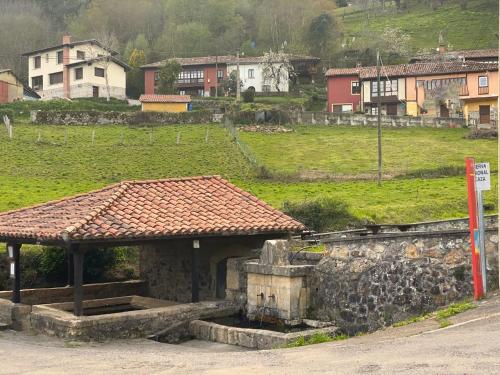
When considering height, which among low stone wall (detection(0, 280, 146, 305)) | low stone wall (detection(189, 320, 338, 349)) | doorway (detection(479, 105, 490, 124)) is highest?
doorway (detection(479, 105, 490, 124))

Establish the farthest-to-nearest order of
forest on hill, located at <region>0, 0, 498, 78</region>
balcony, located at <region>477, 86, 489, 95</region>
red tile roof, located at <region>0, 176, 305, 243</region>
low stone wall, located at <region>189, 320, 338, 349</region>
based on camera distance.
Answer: forest on hill, located at <region>0, 0, 498, 78</region> → balcony, located at <region>477, 86, 489, 95</region> → red tile roof, located at <region>0, 176, 305, 243</region> → low stone wall, located at <region>189, 320, 338, 349</region>

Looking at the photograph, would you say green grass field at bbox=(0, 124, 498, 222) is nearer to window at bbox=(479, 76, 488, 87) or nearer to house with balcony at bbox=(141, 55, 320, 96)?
window at bbox=(479, 76, 488, 87)

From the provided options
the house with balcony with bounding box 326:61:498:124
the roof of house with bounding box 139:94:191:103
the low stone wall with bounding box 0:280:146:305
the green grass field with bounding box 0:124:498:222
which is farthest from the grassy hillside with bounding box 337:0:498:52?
the low stone wall with bounding box 0:280:146:305

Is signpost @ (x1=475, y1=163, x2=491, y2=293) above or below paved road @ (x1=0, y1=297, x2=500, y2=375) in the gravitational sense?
above

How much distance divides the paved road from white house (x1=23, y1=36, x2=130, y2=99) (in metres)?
57.0

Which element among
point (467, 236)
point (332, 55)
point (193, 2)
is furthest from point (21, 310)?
point (193, 2)

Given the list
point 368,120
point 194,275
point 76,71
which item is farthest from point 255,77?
point 194,275

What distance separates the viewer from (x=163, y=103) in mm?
61344

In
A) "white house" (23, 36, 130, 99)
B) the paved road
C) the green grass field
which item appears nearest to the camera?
the paved road

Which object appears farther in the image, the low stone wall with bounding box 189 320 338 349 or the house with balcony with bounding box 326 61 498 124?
the house with balcony with bounding box 326 61 498 124

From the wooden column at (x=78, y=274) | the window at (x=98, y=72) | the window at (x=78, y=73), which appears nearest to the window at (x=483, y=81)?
the window at (x=98, y=72)

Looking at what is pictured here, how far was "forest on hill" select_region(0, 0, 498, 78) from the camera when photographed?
283 feet

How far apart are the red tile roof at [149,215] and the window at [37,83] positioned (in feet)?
186

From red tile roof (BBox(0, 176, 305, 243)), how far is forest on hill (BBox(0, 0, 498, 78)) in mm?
62755
